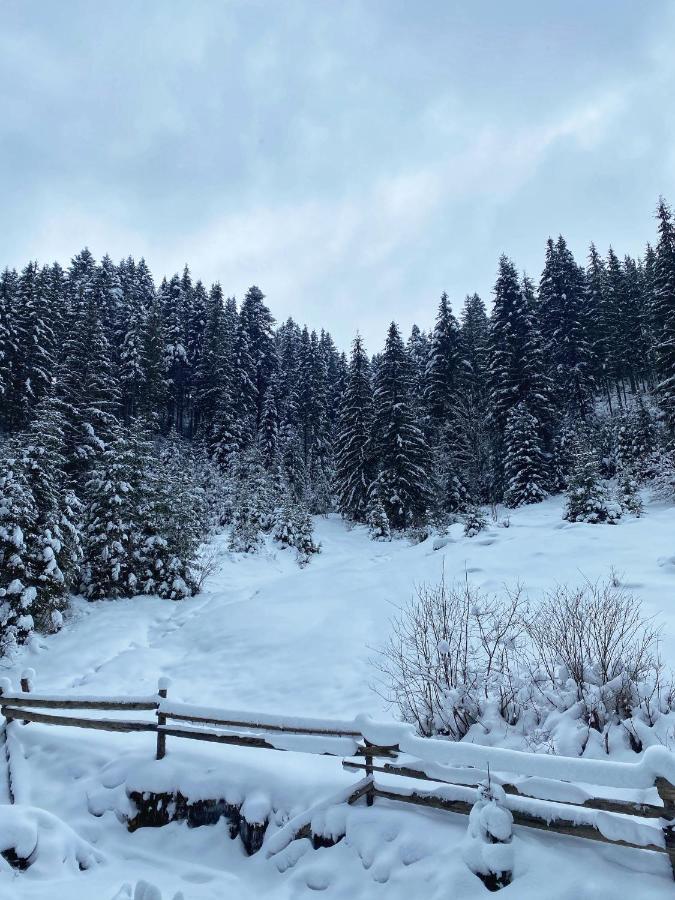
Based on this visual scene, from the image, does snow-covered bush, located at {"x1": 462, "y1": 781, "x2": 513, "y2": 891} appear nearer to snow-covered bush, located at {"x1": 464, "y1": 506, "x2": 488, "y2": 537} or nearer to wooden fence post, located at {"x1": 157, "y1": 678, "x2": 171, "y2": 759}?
wooden fence post, located at {"x1": 157, "y1": 678, "x2": 171, "y2": 759}

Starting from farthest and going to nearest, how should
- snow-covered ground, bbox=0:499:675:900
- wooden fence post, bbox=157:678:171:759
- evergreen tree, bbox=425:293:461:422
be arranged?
evergreen tree, bbox=425:293:461:422 → wooden fence post, bbox=157:678:171:759 → snow-covered ground, bbox=0:499:675:900

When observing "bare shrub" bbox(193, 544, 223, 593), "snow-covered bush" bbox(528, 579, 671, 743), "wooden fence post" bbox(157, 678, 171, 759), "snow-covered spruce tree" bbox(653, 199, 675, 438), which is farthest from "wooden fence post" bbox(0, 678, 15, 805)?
"snow-covered spruce tree" bbox(653, 199, 675, 438)

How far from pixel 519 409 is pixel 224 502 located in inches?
735

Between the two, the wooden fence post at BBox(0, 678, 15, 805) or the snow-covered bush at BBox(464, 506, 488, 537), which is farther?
the snow-covered bush at BBox(464, 506, 488, 537)

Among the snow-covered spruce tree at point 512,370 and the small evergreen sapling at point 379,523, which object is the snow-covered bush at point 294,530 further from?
the snow-covered spruce tree at point 512,370

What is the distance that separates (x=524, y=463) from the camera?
2834 cm

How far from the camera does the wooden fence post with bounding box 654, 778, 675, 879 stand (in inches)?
148

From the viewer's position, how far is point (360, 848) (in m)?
5.14

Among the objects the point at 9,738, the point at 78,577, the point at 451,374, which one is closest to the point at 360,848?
the point at 9,738

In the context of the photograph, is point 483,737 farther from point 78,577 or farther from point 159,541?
point 78,577

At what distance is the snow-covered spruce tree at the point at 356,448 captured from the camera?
34.8 meters

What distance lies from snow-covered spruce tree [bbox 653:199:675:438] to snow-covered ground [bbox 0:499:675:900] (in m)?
8.71

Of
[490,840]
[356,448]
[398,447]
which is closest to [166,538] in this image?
[490,840]

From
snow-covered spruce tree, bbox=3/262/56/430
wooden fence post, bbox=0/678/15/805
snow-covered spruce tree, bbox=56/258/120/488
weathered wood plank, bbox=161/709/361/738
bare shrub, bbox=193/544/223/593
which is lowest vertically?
wooden fence post, bbox=0/678/15/805
